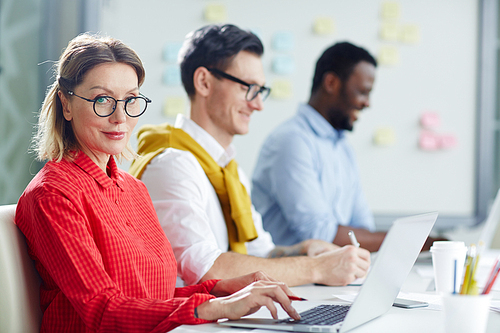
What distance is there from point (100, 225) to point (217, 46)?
2.69ft

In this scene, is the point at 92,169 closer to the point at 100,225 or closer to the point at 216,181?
the point at 100,225

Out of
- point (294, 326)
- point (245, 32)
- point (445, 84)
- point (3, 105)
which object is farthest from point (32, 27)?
point (445, 84)

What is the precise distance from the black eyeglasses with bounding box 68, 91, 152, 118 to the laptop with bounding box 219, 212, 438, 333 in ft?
1.57

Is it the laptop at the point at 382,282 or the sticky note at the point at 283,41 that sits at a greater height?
the sticky note at the point at 283,41

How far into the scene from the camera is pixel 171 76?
8.86 ft

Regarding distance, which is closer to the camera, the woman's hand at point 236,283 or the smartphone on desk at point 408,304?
the smartphone on desk at point 408,304

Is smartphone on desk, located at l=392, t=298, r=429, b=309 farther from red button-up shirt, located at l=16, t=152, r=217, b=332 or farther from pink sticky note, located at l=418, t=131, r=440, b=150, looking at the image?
pink sticky note, located at l=418, t=131, r=440, b=150

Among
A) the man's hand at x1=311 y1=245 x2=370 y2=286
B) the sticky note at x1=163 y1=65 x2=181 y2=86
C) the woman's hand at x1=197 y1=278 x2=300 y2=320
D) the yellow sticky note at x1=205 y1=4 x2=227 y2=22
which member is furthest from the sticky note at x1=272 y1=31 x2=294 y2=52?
the woman's hand at x1=197 y1=278 x2=300 y2=320

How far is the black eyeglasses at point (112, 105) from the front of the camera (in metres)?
1.00

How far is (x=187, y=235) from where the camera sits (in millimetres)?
1273

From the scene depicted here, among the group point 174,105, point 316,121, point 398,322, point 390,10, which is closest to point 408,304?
point 398,322

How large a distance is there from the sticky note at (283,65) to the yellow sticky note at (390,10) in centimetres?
62

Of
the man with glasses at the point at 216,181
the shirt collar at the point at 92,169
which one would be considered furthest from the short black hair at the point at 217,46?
the shirt collar at the point at 92,169

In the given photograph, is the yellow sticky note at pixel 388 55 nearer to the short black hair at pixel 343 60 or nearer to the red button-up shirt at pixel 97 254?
the short black hair at pixel 343 60
